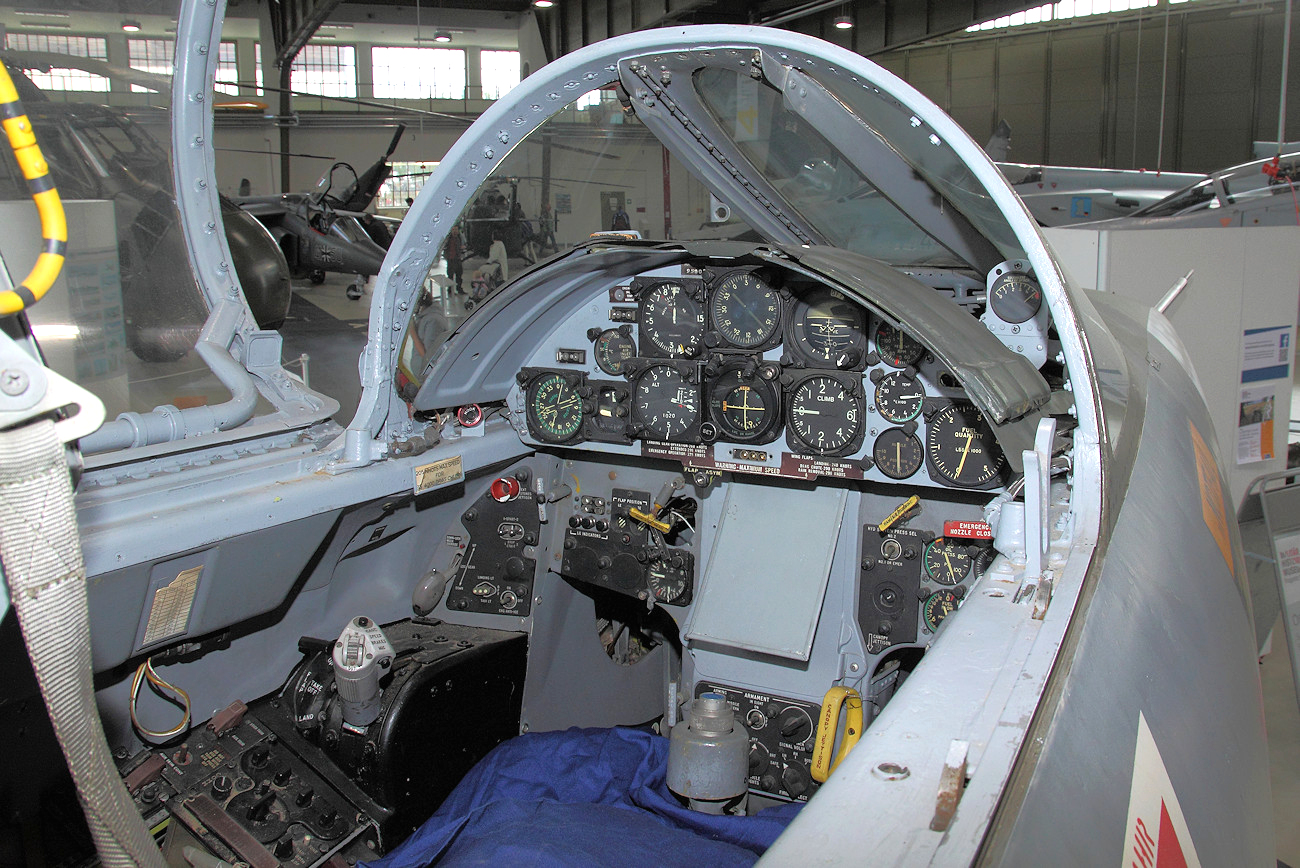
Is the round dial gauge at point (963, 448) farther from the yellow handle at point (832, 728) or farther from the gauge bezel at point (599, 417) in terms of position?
the gauge bezel at point (599, 417)

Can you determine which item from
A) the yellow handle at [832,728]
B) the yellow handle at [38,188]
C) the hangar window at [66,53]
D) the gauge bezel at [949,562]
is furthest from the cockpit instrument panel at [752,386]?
the yellow handle at [38,188]

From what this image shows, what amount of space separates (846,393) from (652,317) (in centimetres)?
69

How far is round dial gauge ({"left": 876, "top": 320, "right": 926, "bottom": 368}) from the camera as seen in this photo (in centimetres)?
256

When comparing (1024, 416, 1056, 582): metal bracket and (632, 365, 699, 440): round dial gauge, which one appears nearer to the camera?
(1024, 416, 1056, 582): metal bracket

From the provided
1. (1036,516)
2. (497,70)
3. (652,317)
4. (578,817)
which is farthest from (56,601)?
(497,70)

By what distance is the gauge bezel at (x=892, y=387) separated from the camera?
102 inches

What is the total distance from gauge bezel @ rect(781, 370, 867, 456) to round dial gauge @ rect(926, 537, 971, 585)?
1.34ft

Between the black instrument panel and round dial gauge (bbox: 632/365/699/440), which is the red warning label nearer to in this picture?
the black instrument panel

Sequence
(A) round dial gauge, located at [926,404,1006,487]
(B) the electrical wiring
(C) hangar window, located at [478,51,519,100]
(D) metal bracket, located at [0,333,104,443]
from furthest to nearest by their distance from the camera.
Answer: (C) hangar window, located at [478,51,519,100] < (A) round dial gauge, located at [926,404,1006,487] < (B) the electrical wiring < (D) metal bracket, located at [0,333,104,443]

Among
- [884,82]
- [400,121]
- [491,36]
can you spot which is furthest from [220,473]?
[491,36]

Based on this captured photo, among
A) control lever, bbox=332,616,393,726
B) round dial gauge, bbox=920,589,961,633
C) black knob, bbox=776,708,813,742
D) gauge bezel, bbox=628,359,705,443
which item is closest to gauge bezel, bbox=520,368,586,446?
gauge bezel, bbox=628,359,705,443

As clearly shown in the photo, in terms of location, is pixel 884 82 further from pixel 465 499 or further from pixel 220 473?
pixel 465 499

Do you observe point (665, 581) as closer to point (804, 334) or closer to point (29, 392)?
point (804, 334)

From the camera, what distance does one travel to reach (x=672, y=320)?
9.50 feet
